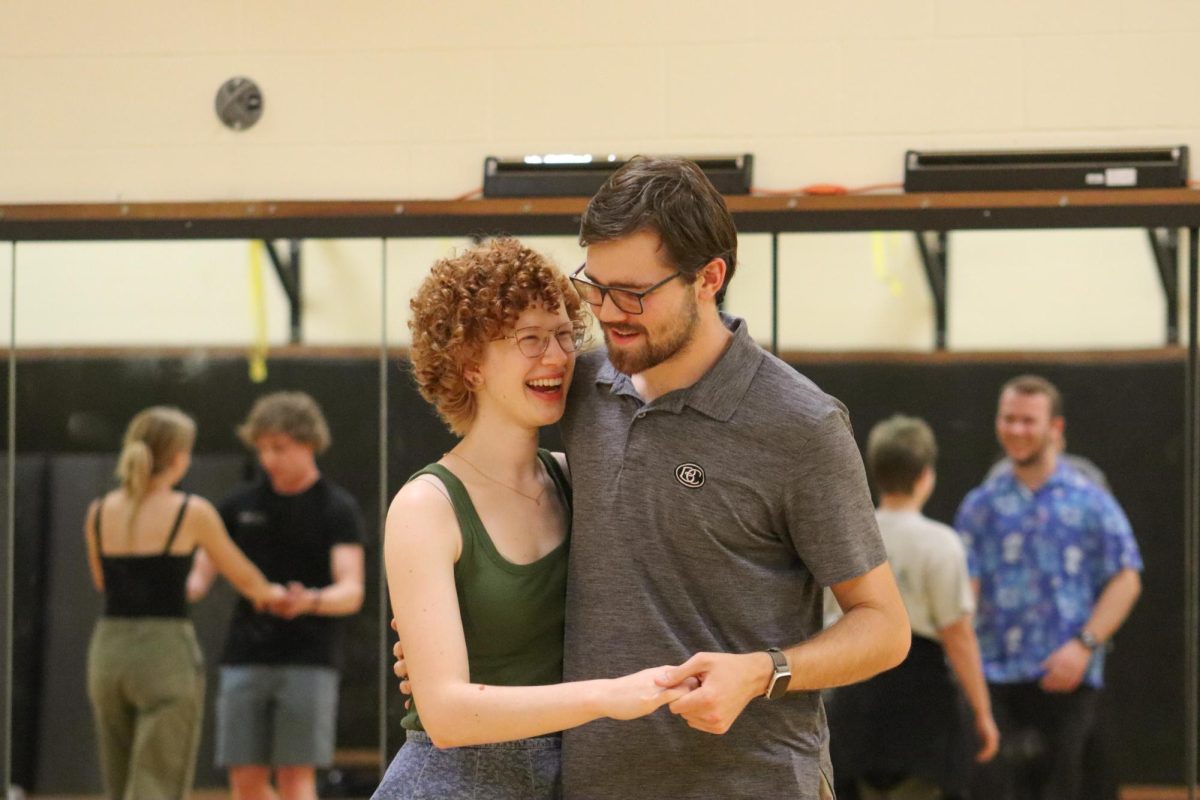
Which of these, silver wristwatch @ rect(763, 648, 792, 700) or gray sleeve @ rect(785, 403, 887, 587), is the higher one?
gray sleeve @ rect(785, 403, 887, 587)

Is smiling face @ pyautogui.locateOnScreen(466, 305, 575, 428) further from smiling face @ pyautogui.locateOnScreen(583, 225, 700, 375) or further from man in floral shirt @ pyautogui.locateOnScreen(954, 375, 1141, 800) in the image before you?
man in floral shirt @ pyautogui.locateOnScreen(954, 375, 1141, 800)

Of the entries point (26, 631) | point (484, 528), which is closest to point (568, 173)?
point (484, 528)

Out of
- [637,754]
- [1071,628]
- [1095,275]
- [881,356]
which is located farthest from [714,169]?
[637,754]

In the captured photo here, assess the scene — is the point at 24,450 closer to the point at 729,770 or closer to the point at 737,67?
the point at 737,67

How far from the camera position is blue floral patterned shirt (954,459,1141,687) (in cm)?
361

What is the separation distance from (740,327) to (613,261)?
0.26 meters

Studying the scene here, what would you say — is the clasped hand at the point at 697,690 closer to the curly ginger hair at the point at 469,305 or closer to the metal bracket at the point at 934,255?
the curly ginger hair at the point at 469,305

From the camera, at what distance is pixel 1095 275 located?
3533mm

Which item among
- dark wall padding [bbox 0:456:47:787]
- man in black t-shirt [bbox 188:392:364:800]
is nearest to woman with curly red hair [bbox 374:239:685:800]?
man in black t-shirt [bbox 188:392:364:800]

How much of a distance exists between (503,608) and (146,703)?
7.63ft

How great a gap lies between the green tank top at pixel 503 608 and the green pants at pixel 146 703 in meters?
2.08

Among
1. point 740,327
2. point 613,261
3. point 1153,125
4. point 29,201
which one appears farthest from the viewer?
point 29,201

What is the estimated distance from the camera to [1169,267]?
352cm

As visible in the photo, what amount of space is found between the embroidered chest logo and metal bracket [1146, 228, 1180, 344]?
2087 mm
